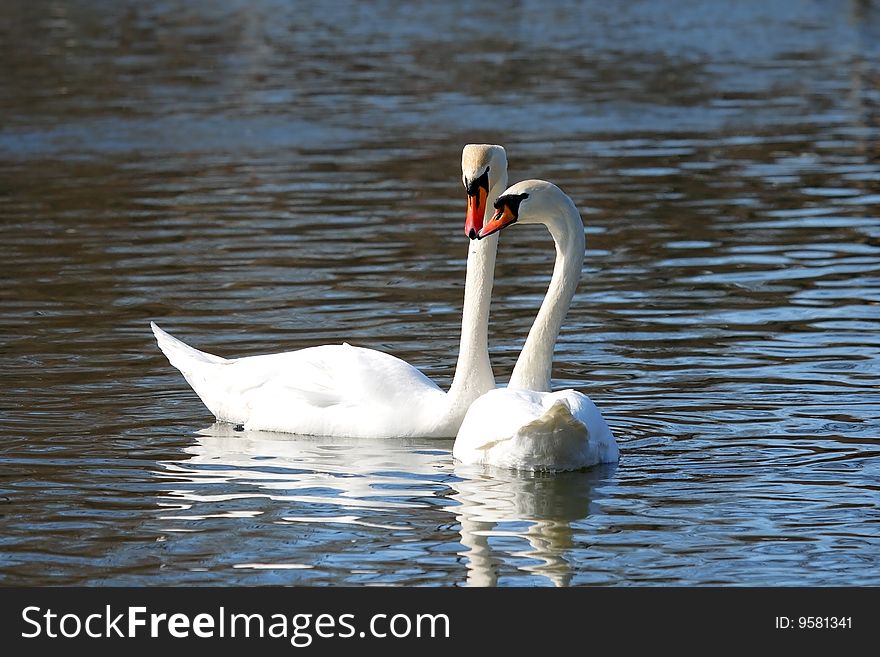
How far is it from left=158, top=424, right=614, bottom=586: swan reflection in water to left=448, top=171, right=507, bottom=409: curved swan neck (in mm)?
322

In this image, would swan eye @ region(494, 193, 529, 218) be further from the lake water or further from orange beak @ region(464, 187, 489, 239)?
the lake water

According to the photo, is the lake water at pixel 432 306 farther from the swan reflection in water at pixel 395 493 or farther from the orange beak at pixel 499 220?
the orange beak at pixel 499 220

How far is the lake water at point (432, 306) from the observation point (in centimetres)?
759

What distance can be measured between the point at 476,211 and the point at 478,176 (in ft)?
0.59

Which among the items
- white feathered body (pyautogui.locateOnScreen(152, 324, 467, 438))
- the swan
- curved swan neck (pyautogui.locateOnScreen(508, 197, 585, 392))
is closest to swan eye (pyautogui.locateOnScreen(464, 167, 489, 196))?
the swan

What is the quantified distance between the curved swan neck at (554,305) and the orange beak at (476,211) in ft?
1.05

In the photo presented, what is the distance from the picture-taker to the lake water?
24.9ft

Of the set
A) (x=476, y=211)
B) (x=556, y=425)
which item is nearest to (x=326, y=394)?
(x=476, y=211)

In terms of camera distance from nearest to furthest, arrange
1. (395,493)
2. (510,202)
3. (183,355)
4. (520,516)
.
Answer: (520,516) → (395,493) → (510,202) → (183,355)

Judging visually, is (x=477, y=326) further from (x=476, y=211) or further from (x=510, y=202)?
(x=510, y=202)

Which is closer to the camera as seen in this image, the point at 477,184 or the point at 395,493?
the point at 395,493

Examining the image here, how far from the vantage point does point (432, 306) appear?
12.6 metres

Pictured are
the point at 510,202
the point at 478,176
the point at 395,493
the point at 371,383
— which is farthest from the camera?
the point at 371,383
